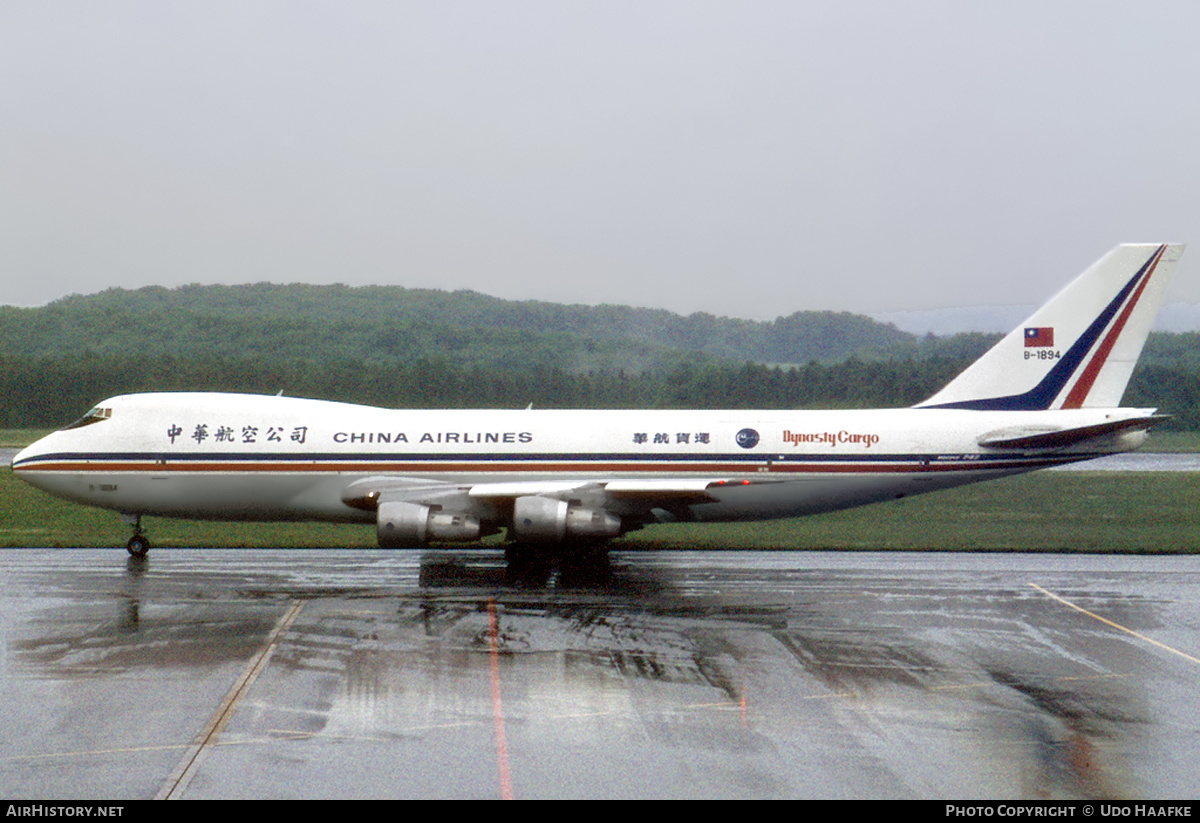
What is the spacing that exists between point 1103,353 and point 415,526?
16570 millimetres

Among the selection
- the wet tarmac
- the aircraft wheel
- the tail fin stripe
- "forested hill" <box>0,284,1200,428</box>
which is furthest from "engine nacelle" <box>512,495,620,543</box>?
"forested hill" <box>0,284,1200,428</box>

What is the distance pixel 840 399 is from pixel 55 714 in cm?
6208

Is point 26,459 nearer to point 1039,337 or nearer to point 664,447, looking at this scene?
point 664,447

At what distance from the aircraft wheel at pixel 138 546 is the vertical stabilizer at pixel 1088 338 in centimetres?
2003

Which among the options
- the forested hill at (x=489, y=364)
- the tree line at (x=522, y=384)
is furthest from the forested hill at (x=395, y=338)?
the tree line at (x=522, y=384)

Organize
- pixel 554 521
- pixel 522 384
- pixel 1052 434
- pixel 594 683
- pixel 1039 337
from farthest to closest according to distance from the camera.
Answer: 1. pixel 522 384
2. pixel 1039 337
3. pixel 1052 434
4. pixel 554 521
5. pixel 594 683

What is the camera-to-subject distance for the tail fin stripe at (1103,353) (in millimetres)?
25938

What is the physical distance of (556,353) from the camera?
113125mm

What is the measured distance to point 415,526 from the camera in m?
23.6

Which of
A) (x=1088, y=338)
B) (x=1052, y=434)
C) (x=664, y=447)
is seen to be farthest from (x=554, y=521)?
(x=1088, y=338)

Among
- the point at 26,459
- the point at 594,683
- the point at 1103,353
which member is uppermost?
the point at 1103,353
